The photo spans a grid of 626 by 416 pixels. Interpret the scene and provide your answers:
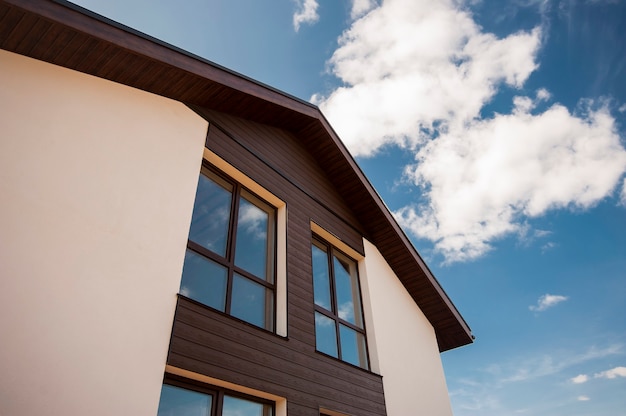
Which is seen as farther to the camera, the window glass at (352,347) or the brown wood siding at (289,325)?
the window glass at (352,347)

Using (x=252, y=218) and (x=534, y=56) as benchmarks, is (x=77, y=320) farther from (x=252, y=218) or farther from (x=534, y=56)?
(x=534, y=56)

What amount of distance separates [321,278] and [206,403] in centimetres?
296

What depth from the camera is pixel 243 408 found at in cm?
428

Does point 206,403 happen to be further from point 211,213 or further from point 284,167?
point 284,167

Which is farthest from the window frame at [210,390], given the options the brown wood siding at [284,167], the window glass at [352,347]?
the brown wood siding at [284,167]

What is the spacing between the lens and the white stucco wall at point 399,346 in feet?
21.5

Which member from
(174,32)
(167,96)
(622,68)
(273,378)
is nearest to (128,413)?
(273,378)

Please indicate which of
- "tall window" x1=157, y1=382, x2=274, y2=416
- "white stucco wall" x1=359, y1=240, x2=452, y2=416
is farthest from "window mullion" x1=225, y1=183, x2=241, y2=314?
"white stucco wall" x1=359, y1=240, x2=452, y2=416

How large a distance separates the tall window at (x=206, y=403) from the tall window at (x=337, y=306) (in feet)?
4.82

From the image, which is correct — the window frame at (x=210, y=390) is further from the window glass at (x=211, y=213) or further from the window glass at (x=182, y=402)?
the window glass at (x=211, y=213)

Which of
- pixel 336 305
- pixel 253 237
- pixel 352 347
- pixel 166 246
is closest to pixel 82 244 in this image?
pixel 166 246

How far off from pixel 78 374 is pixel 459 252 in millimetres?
17463

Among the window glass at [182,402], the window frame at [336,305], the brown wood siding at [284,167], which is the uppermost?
the brown wood siding at [284,167]

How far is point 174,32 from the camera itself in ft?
23.2
